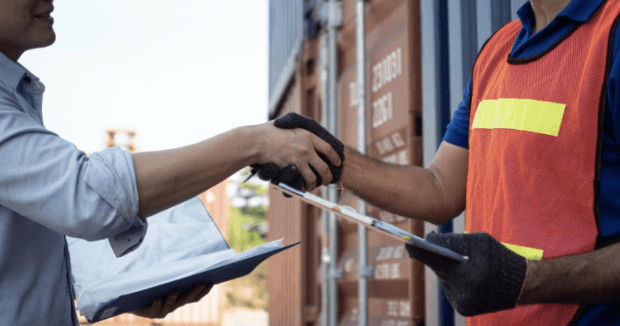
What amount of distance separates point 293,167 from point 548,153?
71cm

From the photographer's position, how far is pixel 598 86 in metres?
1.53

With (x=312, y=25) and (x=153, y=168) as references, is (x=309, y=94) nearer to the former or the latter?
(x=312, y=25)

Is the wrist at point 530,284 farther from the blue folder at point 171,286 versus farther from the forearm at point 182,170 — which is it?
the forearm at point 182,170

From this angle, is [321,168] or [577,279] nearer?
[577,279]

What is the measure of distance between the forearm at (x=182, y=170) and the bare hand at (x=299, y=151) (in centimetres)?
14

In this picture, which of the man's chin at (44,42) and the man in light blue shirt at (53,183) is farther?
the man's chin at (44,42)

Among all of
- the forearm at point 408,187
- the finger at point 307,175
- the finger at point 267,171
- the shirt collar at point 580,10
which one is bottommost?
the forearm at point 408,187

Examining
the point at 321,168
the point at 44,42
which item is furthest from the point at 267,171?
the point at 44,42

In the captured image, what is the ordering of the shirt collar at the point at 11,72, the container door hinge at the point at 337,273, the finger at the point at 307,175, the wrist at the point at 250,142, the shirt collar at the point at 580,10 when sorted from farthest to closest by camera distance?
the container door hinge at the point at 337,273 → the finger at the point at 307,175 → the wrist at the point at 250,142 → the shirt collar at the point at 11,72 → the shirt collar at the point at 580,10

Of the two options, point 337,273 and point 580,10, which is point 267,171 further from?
point 337,273

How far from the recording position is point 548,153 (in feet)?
5.28

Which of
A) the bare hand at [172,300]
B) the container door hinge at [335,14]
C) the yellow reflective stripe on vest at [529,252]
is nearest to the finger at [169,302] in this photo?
the bare hand at [172,300]

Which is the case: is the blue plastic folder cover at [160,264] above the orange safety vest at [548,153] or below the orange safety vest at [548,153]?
below

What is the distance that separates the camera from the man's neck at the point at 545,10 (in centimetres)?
180
